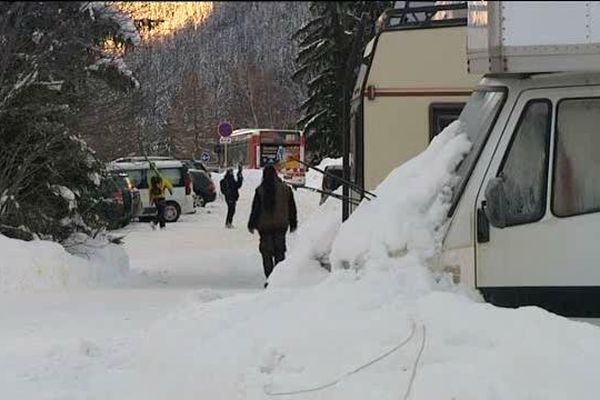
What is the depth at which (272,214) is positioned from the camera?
40.1 ft

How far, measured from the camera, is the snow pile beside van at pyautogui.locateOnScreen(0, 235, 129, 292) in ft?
37.8

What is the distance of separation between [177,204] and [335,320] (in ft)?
80.4

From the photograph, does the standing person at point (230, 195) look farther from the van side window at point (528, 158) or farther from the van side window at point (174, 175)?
the van side window at point (528, 158)

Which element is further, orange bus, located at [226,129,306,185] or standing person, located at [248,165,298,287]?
orange bus, located at [226,129,306,185]

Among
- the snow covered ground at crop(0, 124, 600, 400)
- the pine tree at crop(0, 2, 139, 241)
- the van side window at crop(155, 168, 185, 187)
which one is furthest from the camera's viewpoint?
the van side window at crop(155, 168, 185, 187)

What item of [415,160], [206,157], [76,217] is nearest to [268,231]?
[76,217]

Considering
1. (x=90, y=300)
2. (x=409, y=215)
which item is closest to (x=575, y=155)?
(x=409, y=215)

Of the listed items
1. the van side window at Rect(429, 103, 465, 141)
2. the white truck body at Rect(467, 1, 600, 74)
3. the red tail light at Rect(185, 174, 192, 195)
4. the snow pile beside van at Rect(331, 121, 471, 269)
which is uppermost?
the white truck body at Rect(467, 1, 600, 74)

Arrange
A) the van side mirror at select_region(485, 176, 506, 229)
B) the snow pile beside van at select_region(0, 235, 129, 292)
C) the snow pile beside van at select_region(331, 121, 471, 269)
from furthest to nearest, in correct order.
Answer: the snow pile beside van at select_region(0, 235, 129, 292) → the snow pile beside van at select_region(331, 121, 471, 269) → the van side mirror at select_region(485, 176, 506, 229)

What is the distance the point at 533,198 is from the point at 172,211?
80.2 ft

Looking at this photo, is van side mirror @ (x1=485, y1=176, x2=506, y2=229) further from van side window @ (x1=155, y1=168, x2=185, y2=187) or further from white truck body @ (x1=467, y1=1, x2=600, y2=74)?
van side window @ (x1=155, y1=168, x2=185, y2=187)


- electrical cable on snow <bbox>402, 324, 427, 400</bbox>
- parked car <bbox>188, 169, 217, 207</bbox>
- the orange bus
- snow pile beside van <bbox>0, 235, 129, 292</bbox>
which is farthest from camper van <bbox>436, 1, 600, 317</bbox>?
parked car <bbox>188, 169, 217, 207</bbox>

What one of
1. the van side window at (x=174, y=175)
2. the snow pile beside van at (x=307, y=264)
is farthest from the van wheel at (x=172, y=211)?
the snow pile beside van at (x=307, y=264)

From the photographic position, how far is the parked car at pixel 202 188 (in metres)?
34.7
